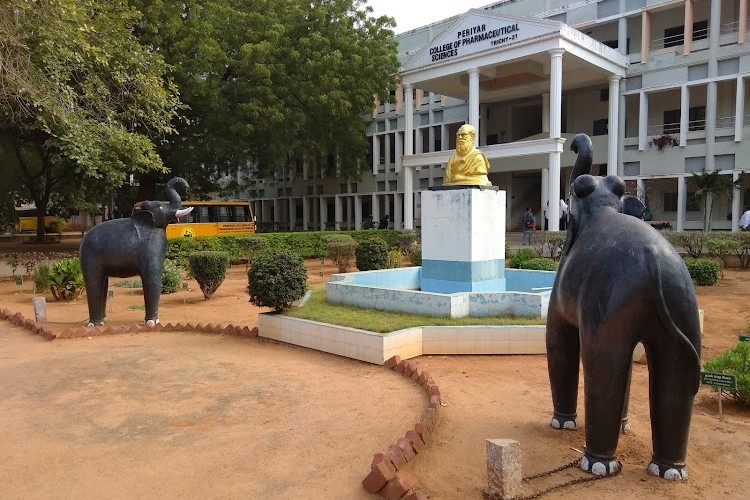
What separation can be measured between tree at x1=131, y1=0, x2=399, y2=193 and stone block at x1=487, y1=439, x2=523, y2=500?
69.8 ft

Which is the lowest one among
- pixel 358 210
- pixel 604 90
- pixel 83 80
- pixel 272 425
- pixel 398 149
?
pixel 272 425

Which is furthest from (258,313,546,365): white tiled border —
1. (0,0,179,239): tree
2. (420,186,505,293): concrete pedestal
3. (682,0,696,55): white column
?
(682,0,696,55): white column

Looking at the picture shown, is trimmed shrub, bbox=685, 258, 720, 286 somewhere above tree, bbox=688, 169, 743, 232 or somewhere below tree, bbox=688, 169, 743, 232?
below

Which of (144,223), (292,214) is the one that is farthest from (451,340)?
(292,214)

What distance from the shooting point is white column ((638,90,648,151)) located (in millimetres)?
25656

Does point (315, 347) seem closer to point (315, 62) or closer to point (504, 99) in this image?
point (315, 62)

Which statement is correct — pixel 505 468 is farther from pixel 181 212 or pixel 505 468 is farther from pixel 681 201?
pixel 681 201

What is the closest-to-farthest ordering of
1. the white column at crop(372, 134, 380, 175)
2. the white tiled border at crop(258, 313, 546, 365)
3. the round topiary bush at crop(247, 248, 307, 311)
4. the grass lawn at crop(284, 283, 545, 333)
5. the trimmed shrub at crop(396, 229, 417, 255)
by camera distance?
the white tiled border at crop(258, 313, 546, 365)
the grass lawn at crop(284, 283, 545, 333)
the round topiary bush at crop(247, 248, 307, 311)
the trimmed shrub at crop(396, 229, 417, 255)
the white column at crop(372, 134, 380, 175)

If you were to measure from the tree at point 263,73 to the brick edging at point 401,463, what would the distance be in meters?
20.1

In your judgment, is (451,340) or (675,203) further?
Result: (675,203)

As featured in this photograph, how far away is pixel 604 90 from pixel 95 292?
27158mm

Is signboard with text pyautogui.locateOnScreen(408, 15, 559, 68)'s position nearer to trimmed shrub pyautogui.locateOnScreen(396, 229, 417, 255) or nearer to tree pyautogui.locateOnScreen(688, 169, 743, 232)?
trimmed shrub pyautogui.locateOnScreen(396, 229, 417, 255)

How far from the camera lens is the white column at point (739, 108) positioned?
2269cm

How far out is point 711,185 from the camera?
2269cm
